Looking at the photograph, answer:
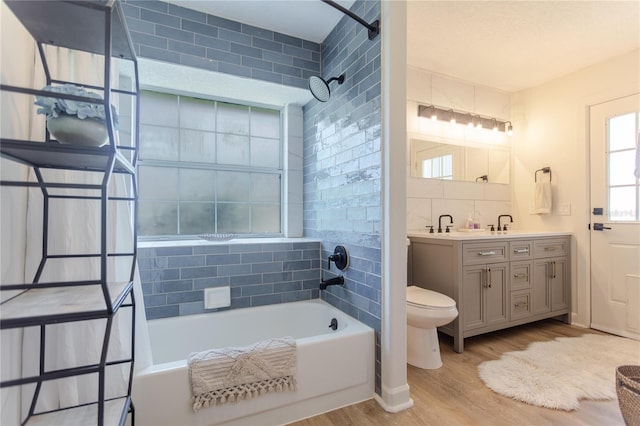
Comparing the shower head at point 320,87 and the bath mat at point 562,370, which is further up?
the shower head at point 320,87

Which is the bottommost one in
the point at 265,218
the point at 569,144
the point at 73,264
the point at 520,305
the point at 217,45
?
the point at 520,305

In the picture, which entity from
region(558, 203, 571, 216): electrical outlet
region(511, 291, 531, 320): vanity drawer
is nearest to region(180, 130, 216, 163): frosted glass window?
region(511, 291, 531, 320): vanity drawer

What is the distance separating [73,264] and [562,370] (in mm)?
2954

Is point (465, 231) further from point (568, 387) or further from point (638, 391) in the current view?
point (638, 391)

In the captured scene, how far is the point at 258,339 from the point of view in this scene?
2.19 metres

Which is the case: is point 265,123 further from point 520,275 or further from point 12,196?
point 520,275

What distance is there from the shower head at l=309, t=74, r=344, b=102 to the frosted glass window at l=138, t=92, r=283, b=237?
0.84m

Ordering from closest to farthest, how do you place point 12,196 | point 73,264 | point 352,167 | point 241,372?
1. point 12,196
2. point 73,264
3. point 241,372
4. point 352,167

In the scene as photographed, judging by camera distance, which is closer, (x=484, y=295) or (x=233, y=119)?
(x=484, y=295)

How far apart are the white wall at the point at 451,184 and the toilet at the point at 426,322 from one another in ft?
3.07

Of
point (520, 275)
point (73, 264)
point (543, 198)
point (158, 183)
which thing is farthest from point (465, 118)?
point (73, 264)

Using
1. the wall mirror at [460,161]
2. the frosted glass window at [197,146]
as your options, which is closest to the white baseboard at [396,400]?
the wall mirror at [460,161]

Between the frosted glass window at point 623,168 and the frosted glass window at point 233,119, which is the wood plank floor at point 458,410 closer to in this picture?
the frosted glass window at point 623,168

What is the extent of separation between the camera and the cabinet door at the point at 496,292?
247 cm
